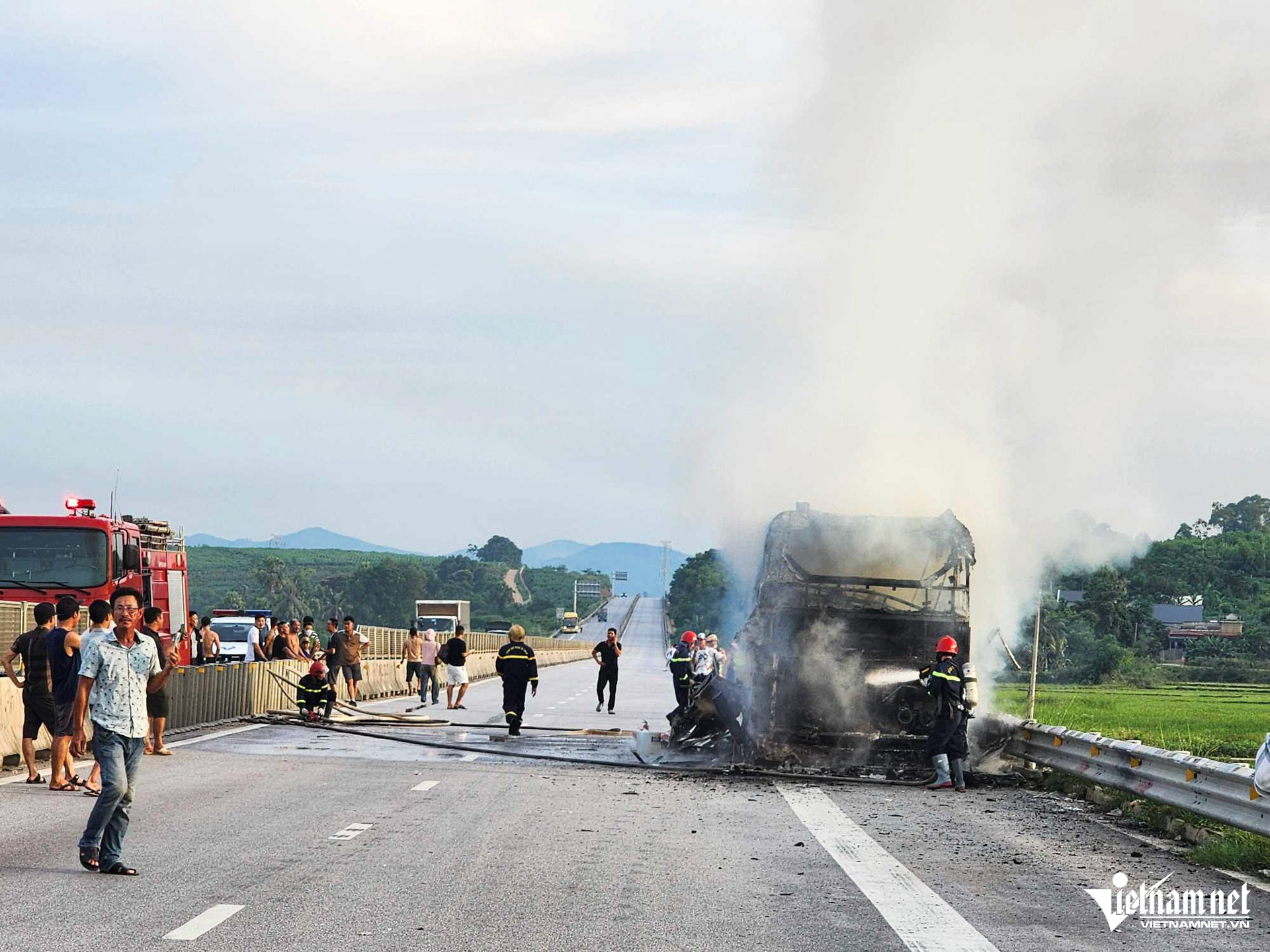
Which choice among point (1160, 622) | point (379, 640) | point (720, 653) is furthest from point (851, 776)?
point (1160, 622)

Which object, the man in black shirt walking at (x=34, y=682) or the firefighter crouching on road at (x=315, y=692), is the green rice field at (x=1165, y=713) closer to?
the firefighter crouching on road at (x=315, y=692)

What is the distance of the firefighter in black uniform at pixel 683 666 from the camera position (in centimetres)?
2717

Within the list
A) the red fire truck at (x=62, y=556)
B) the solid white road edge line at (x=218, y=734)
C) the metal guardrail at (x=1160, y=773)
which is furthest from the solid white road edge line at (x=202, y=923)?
the red fire truck at (x=62, y=556)

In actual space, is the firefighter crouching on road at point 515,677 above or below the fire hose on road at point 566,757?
above

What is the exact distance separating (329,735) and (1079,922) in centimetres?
1658

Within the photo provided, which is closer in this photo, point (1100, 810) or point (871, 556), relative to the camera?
point (1100, 810)

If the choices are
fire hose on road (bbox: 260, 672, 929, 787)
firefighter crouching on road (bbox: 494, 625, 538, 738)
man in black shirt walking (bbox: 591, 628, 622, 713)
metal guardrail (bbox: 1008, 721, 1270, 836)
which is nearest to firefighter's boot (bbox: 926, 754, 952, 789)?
fire hose on road (bbox: 260, 672, 929, 787)

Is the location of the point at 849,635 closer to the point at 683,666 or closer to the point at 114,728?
the point at 683,666

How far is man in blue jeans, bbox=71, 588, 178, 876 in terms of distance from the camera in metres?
9.91

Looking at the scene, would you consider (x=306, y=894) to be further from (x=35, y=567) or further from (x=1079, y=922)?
(x=35, y=567)

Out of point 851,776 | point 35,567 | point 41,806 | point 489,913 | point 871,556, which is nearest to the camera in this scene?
point 489,913

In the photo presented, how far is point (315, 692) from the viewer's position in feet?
86.3

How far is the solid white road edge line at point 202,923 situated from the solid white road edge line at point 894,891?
3599 millimetres

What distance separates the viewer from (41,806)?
13.6 metres
